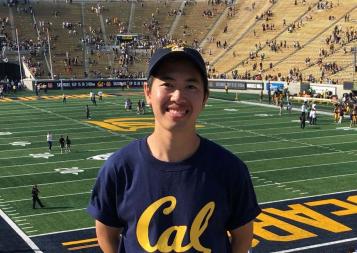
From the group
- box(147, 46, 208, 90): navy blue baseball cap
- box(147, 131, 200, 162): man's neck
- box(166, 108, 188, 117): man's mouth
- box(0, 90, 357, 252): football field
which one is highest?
box(147, 46, 208, 90): navy blue baseball cap

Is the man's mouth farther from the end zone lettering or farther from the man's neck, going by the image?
the end zone lettering

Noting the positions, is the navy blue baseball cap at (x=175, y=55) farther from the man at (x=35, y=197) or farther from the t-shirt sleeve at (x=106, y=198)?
the man at (x=35, y=197)

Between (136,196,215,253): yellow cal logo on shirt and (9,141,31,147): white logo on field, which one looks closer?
(136,196,215,253): yellow cal logo on shirt

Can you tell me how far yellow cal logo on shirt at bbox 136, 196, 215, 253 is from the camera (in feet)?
9.74

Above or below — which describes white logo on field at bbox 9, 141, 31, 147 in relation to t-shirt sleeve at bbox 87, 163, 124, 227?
below

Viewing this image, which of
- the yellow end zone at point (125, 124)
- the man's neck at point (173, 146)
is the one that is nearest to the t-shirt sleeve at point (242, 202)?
the man's neck at point (173, 146)

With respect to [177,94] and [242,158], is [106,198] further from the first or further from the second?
[242,158]

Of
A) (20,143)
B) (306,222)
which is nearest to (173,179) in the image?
(306,222)

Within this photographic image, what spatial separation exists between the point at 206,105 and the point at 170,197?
110 ft

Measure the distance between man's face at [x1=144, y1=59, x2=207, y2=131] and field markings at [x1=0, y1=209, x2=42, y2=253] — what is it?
416 inches

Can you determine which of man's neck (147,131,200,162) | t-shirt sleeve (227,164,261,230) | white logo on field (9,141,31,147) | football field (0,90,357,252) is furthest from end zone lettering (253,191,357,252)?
white logo on field (9,141,31,147)

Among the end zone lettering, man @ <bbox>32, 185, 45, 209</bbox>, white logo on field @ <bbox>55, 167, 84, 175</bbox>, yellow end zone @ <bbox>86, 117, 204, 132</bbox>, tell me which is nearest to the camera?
the end zone lettering

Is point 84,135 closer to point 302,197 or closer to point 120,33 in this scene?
point 302,197

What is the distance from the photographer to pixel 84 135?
28.7 m
